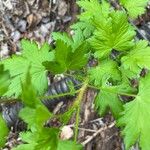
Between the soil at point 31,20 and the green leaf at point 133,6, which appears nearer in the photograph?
the green leaf at point 133,6

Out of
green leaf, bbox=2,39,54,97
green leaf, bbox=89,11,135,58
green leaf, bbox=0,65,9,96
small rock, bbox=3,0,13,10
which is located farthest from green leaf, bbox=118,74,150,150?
small rock, bbox=3,0,13,10

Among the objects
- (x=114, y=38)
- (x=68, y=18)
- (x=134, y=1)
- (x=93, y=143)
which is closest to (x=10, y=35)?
(x=68, y=18)

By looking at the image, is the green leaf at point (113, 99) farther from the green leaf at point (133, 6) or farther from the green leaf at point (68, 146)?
the green leaf at point (133, 6)

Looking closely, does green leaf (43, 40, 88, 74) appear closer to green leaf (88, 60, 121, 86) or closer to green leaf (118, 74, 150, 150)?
green leaf (88, 60, 121, 86)

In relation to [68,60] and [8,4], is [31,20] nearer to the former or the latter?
[8,4]

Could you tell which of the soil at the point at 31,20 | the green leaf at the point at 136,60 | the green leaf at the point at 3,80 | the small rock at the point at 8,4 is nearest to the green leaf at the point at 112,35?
the green leaf at the point at 136,60

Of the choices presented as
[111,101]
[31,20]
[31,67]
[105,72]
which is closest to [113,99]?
[111,101]

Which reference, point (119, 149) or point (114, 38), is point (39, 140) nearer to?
point (114, 38)
